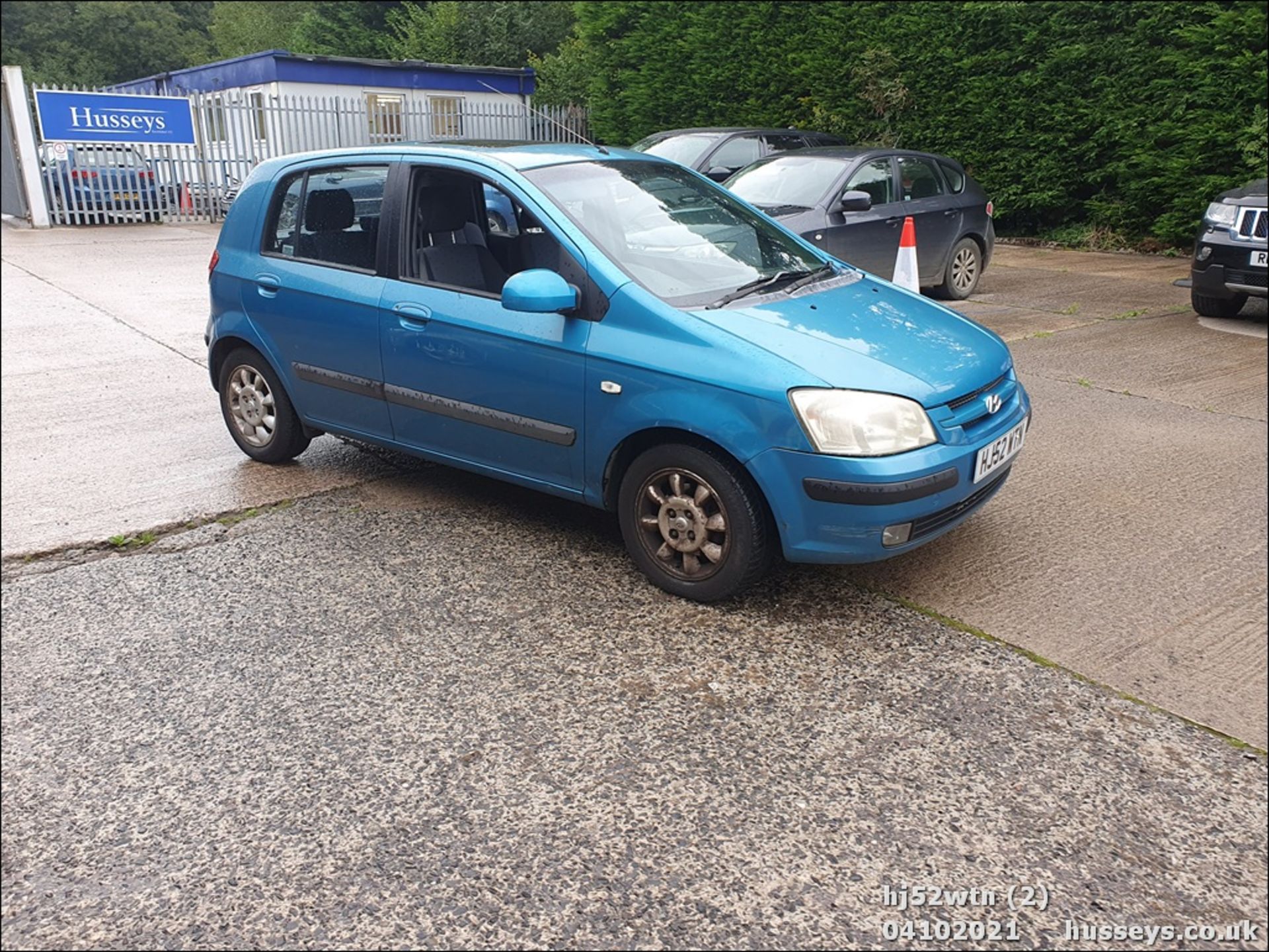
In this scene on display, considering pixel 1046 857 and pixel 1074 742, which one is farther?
pixel 1074 742

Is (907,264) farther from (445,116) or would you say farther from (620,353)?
(445,116)

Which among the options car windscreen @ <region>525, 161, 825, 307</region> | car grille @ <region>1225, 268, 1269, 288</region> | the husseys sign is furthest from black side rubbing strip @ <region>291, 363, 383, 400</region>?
the husseys sign

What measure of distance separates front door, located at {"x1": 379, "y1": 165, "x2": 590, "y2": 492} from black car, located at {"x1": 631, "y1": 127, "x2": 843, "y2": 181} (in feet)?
24.6

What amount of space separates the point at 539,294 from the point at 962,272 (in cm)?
740

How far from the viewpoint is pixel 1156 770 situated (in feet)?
8.99

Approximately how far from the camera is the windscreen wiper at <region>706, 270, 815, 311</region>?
12.7ft

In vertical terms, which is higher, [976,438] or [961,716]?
[976,438]

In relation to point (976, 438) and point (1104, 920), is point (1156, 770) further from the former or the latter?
point (976, 438)

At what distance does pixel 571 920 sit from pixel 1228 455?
162 centimetres

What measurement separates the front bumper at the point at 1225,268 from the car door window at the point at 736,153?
6.48 m

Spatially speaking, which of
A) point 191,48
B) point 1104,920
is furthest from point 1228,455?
point 191,48

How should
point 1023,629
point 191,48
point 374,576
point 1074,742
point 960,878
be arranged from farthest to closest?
point 191,48 → point 374,576 → point 1023,629 → point 1074,742 → point 960,878

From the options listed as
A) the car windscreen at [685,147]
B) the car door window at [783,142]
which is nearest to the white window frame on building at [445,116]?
the car windscreen at [685,147]

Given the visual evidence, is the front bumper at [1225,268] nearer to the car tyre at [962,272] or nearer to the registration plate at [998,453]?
the registration plate at [998,453]
